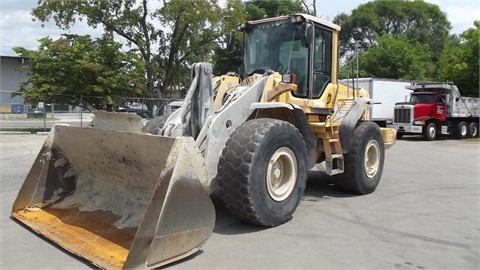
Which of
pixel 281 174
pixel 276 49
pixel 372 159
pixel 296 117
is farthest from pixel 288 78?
pixel 372 159

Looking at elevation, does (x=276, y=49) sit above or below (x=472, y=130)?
above

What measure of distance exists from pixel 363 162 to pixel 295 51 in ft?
7.73

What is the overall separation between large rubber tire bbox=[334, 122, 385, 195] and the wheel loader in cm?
6

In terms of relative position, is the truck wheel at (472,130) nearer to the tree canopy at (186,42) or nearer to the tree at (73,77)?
the tree canopy at (186,42)

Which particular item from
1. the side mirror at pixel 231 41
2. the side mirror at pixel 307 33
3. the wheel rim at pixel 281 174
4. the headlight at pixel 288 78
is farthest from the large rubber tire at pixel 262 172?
the side mirror at pixel 231 41

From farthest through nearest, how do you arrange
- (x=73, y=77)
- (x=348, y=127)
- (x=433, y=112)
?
(x=433, y=112)
(x=73, y=77)
(x=348, y=127)

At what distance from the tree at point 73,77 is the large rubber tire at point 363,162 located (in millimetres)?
15836

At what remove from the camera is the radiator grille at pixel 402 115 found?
2330 centimetres

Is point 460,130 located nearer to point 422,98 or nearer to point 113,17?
point 422,98

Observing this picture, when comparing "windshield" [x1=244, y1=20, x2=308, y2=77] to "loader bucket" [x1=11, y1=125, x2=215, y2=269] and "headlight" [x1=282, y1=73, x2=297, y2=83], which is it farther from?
"loader bucket" [x1=11, y1=125, x2=215, y2=269]

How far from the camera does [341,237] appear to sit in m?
5.56

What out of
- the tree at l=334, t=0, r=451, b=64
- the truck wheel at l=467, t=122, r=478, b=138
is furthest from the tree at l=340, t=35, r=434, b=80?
the tree at l=334, t=0, r=451, b=64

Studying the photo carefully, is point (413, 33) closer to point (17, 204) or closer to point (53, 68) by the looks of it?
point (53, 68)

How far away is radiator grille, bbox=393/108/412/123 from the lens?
917 inches
